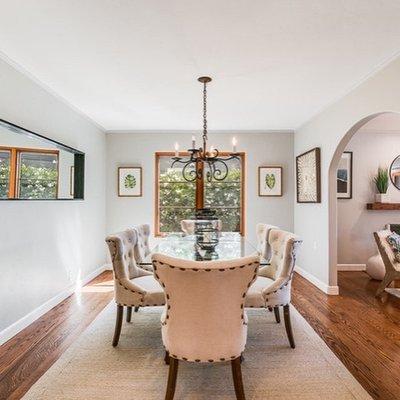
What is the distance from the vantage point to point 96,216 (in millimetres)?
4863

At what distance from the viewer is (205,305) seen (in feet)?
5.27

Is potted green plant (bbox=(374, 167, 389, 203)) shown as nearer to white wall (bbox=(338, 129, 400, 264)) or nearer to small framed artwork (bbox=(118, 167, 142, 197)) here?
white wall (bbox=(338, 129, 400, 264))

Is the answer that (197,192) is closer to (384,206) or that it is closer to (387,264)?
(387,264)

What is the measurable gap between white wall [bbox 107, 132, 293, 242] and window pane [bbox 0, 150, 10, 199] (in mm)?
2704

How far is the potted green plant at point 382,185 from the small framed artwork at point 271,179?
164 centimetres

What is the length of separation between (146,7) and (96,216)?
3541mm

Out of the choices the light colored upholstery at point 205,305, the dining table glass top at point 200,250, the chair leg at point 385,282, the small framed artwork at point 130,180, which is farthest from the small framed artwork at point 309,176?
the light colored upholstery at point 205,305

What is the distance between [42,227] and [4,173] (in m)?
0.85

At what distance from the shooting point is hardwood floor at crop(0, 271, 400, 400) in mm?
2062

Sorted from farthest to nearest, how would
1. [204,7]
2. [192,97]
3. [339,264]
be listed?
[339,264]
[192,97]
[204,7]

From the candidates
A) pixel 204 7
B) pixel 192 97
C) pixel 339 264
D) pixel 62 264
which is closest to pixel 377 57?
pixel 204 7

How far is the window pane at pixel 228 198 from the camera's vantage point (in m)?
5.34

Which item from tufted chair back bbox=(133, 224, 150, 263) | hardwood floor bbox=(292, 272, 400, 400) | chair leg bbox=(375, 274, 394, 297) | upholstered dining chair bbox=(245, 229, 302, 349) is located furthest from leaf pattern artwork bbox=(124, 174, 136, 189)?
chair leg bbox=(375, 274, 394, 297)

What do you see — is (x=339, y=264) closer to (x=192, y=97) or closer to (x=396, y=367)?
(x=396, y=367)
